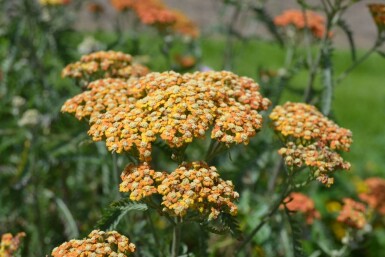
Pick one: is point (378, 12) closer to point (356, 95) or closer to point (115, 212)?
point (115, 212)

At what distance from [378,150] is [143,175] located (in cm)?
459

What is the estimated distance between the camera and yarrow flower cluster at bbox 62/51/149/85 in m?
2.75

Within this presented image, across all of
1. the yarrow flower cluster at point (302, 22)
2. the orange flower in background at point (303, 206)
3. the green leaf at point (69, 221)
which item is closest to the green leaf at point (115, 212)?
the green leaf at point (69, 221)

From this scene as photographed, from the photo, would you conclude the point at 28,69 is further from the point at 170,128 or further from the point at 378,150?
the point at 378,150

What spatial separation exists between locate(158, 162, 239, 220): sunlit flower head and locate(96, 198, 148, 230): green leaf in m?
0.19

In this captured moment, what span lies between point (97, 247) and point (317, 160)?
2.86 feet

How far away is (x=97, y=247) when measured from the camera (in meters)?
1.89

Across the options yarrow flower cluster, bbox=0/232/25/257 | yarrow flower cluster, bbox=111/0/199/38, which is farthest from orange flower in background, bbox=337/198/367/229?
yarrow flower cluster, bbox=111/0/199/38

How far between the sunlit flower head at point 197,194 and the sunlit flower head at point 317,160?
37 centimetres

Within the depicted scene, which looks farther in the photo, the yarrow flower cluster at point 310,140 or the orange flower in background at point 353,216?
the orange flower in background at point 353,216

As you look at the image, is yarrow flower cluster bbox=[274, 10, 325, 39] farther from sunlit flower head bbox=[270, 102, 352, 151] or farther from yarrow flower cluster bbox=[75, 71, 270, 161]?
yarrow flower cluster bbox=[75, 71, 270, 161]

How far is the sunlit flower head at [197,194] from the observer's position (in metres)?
1.88

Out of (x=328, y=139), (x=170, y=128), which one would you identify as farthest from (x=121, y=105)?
(x=328, y=139)

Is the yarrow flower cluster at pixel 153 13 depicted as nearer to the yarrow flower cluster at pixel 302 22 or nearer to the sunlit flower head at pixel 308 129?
the yarrow flower cluster at pixel 302 22
